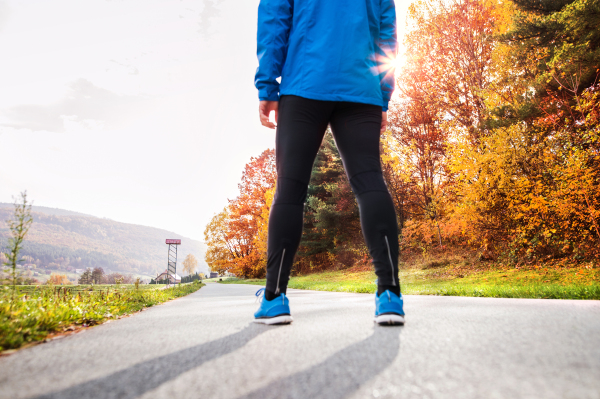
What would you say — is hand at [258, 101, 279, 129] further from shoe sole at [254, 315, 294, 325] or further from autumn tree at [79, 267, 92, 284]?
autumn tree at [79, 267, 92, 284]

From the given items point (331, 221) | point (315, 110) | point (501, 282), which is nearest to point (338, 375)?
point (315, 110)

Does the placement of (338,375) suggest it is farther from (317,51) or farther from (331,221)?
(331,221)

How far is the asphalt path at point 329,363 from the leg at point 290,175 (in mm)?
442

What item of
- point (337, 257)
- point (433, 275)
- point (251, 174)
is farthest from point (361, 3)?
point (251, 174)

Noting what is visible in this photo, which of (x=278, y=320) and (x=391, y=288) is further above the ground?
(x=391, y=288)

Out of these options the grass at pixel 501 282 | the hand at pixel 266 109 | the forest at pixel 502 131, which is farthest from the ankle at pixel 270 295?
the forest at pixel 502 131

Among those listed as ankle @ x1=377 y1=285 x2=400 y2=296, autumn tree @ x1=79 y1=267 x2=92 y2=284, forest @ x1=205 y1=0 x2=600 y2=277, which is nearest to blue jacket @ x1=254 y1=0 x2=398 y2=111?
ankle @ x1=377 y1=285 x2=400 y2=296

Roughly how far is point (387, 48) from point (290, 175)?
47.9 inches

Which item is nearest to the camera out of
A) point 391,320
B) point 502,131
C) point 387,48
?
point 391,320

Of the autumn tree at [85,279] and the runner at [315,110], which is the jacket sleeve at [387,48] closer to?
the runner at [315,110]

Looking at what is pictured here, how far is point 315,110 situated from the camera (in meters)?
1.98

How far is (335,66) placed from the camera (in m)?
1.99

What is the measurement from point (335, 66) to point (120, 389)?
73.5 inches

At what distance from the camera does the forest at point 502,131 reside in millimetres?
7969
